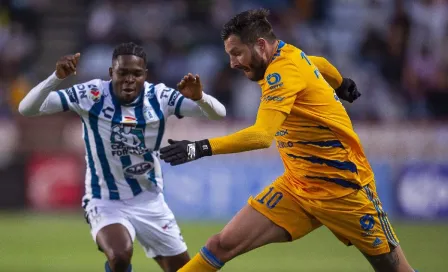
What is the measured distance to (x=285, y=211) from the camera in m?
6.84

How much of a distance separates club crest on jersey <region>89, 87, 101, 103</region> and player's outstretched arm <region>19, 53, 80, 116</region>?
11.2 inches

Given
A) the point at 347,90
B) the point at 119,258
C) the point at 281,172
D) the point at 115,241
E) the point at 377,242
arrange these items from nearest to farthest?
1. the point at 377,242
2. the point at 119,258
3. the point at 115,241
4. the point at 347,90
5. the point at 281,172

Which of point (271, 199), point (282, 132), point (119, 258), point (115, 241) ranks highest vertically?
point (282, 132)

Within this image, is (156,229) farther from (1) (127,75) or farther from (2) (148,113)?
(1) (127,75)

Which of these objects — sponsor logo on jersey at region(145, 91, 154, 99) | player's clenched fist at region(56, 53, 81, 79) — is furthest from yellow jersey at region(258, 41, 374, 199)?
player's clenched fist at region(56, 53, 81, 79)

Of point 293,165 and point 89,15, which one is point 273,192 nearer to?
point 293,165

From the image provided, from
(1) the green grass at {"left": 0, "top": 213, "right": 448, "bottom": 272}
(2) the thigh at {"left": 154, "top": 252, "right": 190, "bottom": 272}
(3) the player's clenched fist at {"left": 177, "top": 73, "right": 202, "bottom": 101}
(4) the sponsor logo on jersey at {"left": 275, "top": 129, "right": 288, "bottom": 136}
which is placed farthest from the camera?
(1) the green grass at {"left": 0, "top": 213, "right": 448, "bottom": 272}

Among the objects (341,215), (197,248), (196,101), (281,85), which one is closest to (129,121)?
(196,101)

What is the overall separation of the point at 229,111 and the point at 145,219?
8343 millimetres

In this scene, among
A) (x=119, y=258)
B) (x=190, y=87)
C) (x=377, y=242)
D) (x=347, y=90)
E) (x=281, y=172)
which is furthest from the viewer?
(x=281, y=172)

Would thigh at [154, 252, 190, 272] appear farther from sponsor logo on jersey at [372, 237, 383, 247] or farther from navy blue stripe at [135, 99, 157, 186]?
sponsor logo on jersey at [372, 237, 383, 247]

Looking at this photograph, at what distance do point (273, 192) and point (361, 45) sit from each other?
421 inches

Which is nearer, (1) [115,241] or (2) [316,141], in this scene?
(2) [316,141]

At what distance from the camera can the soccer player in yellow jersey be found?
660cm
